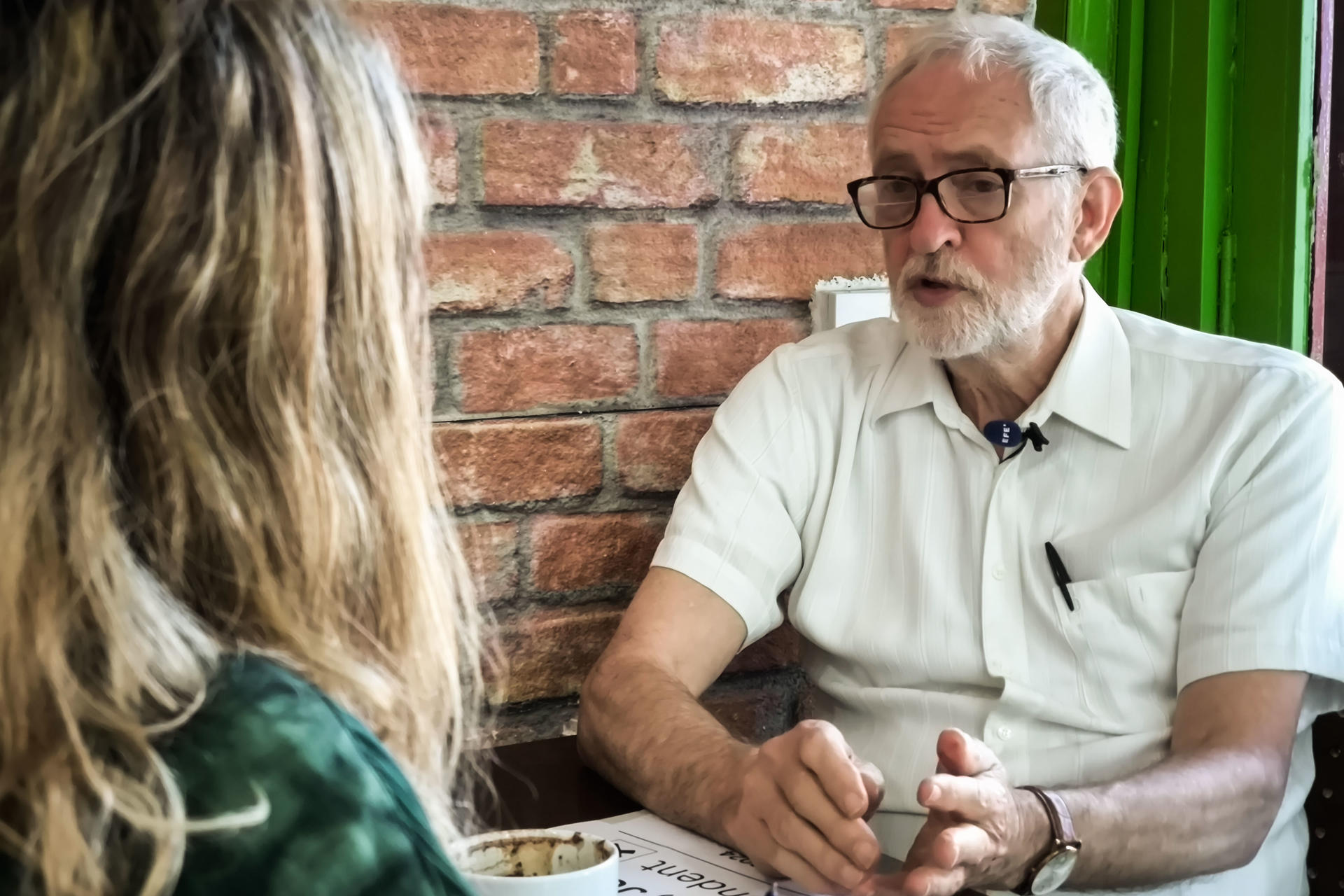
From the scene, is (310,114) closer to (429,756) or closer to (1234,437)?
(429,756)

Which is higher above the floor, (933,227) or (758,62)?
(758,62)

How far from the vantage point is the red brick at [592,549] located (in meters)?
1.40

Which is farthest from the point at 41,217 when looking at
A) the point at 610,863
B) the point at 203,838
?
the point at 610,863

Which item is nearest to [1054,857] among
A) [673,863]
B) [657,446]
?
[673,863]

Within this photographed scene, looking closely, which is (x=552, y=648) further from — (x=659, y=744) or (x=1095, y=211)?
(x=1095, y=211)

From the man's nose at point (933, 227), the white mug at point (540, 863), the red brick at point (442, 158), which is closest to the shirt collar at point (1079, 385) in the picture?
the man's nose at point (933, 227)

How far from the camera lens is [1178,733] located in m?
1.18

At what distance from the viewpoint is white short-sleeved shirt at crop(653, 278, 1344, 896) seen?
1.20 metres

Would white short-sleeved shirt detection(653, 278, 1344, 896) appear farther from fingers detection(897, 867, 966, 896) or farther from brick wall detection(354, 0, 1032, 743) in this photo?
fingers detection(897, 867, 966, 896)

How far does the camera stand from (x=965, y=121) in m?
1.37

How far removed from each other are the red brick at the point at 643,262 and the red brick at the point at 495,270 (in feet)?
0.13

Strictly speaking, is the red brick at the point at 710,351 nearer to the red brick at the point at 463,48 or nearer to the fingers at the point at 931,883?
the red brick at the point at 463,48

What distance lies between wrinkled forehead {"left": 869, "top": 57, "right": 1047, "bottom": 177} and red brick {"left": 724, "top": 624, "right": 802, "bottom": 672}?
1.89ft

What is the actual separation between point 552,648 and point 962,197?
26.5 inches
